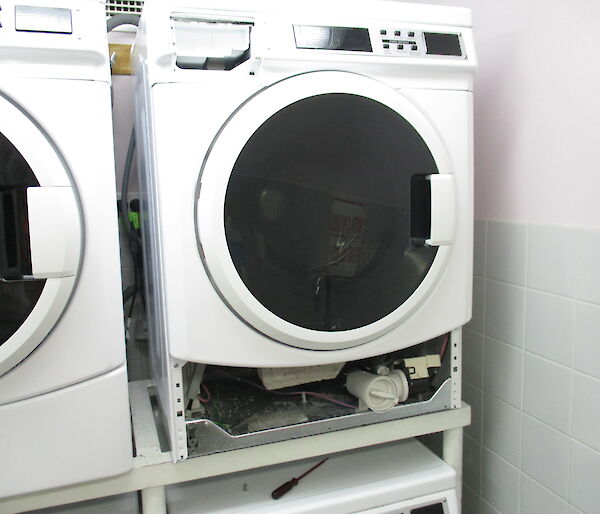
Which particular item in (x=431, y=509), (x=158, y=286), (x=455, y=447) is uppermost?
(x=158, y=286)

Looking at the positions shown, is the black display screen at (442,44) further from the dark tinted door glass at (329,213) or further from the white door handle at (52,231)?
the white door handle at (52,231)

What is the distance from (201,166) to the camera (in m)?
0.97

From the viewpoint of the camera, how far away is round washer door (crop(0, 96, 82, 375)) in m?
0.87

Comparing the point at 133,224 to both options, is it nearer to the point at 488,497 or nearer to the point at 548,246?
the point at 548,246

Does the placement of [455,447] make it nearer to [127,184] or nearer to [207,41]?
[207,41]

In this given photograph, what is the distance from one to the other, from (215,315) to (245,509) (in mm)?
436

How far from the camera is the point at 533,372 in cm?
126

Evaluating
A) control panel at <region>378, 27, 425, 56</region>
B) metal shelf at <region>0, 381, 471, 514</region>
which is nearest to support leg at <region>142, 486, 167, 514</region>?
metal shelf at <region>0, 381, 471, 514</region>

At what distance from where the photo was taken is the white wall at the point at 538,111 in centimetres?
109

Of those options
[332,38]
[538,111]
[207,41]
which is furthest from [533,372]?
[207,41]

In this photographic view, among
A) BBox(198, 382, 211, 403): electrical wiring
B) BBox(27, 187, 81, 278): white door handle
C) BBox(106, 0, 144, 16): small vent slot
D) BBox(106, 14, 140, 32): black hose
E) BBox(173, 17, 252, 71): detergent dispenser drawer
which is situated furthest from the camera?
BBox(106, 0, 144, 16): small vent slot

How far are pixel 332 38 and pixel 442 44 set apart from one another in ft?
0.80

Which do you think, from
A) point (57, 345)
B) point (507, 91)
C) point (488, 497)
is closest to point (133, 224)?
point (57, 345)

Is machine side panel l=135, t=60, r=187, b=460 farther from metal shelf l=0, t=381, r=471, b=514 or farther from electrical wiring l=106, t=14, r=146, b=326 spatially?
electrical wiring l=106, t=14, r=146, b=326
